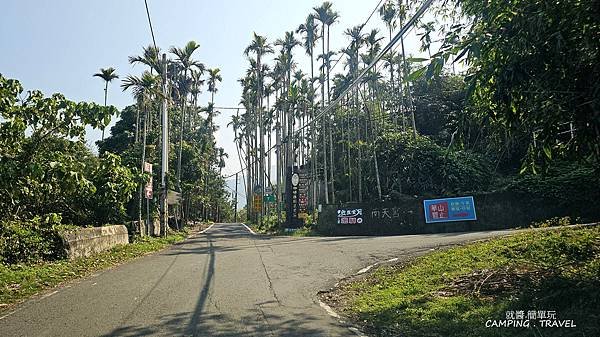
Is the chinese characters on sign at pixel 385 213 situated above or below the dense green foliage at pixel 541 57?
below

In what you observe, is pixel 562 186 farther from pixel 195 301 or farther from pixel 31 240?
pixel 31 240

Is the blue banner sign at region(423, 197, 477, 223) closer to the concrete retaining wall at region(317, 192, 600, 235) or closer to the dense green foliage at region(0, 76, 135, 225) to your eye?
the concrete retaining wall at region(317, 192, 600, 235)

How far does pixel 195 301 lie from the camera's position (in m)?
7.87

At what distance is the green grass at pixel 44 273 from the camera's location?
8867 millimetres

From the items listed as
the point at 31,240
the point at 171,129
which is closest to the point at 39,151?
the point at 31,240

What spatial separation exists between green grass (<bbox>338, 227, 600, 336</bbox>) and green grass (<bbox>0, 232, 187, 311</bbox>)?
248 inches

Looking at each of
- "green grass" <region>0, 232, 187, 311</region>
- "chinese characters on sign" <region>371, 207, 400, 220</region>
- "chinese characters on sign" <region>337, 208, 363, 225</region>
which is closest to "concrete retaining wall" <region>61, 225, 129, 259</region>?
"green grass" <region>0, 232, 187, 311</region>

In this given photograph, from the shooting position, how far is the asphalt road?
617 cm

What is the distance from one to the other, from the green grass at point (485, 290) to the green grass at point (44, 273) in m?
6.29

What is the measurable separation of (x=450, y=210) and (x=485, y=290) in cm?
1774

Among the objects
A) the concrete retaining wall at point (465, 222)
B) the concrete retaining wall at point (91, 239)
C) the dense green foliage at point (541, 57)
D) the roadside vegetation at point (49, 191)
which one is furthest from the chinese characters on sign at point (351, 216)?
the dense green foliage at point (541, 57)

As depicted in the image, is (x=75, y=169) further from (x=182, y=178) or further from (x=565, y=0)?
(x=182, y=178)

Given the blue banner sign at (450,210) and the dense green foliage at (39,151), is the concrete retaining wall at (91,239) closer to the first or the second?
the dense green foliage at (39,151)

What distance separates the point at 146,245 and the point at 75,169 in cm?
881
